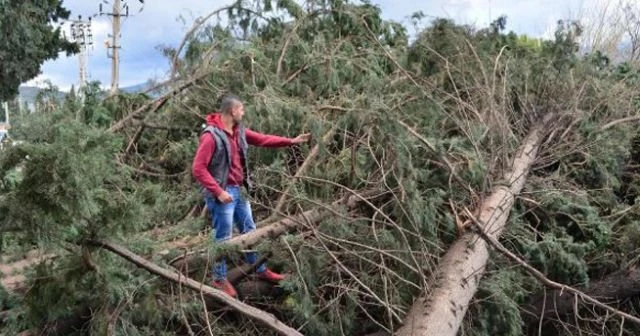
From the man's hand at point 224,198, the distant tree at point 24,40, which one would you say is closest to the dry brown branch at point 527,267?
the man's hand at point 224,198

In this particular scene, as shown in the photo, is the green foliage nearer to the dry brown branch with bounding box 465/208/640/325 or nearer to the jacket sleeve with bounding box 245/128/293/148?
the jacket sleeve with bounding box 245/128/293/148

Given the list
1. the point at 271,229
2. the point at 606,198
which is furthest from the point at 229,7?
the point at 606,198

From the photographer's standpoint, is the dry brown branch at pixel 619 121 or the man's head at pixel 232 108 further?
the dry brown branch at pixel 619 121

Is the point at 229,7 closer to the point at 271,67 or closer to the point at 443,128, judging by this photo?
the point at 271,67

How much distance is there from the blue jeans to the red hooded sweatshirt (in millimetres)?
111

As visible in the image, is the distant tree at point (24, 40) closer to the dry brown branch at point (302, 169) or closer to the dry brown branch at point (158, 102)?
the dry brown branch at point (158, 102)

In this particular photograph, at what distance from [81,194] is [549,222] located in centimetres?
358

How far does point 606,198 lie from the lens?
16.9ft

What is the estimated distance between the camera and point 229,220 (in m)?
3.97

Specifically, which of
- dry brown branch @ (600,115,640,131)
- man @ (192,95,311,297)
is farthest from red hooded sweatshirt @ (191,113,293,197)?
dry brown branch @ (600,115,640,131)

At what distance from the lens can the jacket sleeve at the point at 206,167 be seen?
3.85 metres

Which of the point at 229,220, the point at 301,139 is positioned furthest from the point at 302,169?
the point at 229,220

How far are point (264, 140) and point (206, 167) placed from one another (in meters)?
0.57

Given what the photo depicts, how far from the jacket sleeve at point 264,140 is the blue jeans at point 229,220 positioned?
15.5 inches
